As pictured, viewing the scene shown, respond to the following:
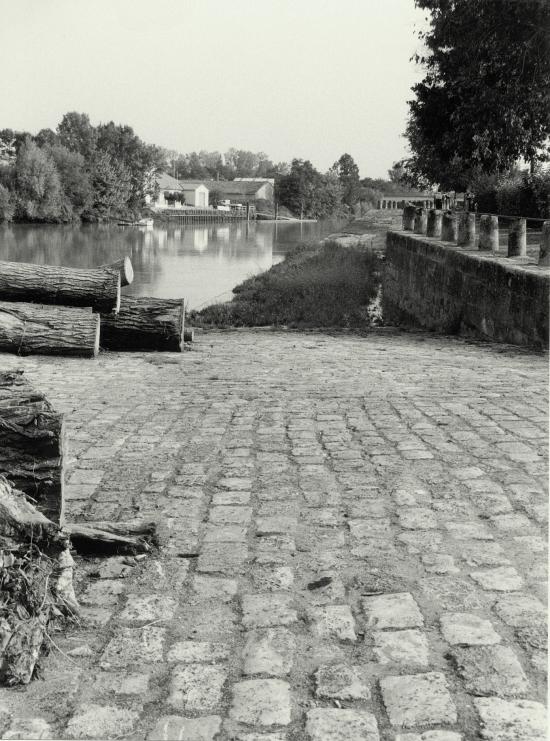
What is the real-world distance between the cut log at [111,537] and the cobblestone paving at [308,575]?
83 mm

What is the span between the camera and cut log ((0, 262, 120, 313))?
8.78 meters

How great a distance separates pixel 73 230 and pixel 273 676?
3594cm

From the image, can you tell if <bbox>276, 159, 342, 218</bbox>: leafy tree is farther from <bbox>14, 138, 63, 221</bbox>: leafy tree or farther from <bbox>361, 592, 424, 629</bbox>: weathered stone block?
<bbox>361, 592, 424, 629</bbox>: weathered stone block

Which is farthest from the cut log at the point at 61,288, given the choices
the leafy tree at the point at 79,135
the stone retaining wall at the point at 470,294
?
the leafy tree at the point at 79,135

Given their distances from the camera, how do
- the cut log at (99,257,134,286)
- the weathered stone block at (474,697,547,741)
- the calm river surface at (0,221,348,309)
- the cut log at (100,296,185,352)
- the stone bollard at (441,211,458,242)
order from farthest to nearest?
the calm river surface at (0,221,348,309) → the stone bollard at (441,211,458,242) → the cut log at (99,257,134,286) → the cut log at (100,296,185,352) → the weathered stone block at (474,697,547,741)

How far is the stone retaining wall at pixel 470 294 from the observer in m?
9.26

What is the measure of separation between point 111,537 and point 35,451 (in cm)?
49

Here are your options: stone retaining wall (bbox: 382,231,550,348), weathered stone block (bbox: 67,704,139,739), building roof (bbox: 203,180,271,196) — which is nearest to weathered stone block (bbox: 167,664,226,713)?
weathered stone block (bbox: 67,704,139,739)

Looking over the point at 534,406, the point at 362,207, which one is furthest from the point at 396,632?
the point at 362,207

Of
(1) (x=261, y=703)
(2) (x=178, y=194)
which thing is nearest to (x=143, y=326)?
(1) (x=261, y=703)

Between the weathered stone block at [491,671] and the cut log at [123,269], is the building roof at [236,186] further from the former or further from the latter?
the weathered stone block at [491,671]

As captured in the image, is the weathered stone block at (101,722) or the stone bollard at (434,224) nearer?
the weathered stone block at (101,722)

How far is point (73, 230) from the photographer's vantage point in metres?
36.4

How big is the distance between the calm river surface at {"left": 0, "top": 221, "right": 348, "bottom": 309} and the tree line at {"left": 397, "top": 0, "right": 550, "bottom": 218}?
715cm
